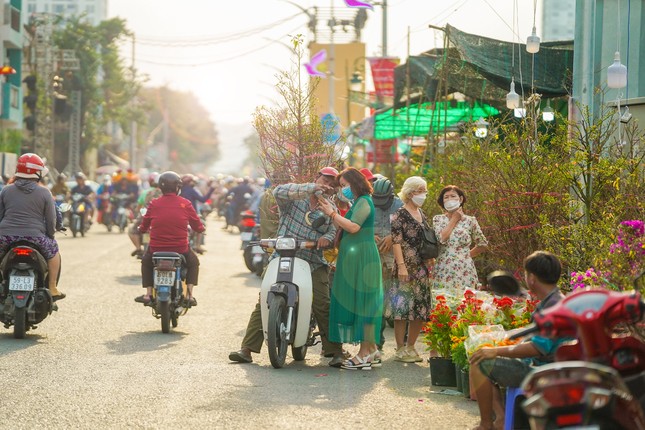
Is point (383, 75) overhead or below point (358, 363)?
overhead

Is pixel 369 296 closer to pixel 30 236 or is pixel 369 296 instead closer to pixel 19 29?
pixel 30 236

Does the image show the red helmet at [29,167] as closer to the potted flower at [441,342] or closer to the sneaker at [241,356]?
the sneaker at [241,356]

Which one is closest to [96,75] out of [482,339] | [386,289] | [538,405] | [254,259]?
[254,259]

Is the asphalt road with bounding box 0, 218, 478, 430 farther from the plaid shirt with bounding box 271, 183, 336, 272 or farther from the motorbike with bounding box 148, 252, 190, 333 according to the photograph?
the plaid shirt with bounding box 271, 183, 336, 272

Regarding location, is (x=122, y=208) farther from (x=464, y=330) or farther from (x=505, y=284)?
(x=505, y=284)

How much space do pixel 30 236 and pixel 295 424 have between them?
16.6 feet

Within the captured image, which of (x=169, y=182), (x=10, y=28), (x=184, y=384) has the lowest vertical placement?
(x=184, y=384)

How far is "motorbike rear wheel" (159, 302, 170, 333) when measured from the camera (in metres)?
12.5

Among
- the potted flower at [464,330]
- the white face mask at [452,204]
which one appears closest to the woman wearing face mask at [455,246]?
the white face mask at [452,204]

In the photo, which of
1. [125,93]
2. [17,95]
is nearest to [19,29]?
[17,95]

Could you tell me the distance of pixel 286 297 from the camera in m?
10.1

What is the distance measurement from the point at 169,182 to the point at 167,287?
4.16 feet

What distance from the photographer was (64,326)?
12930mm

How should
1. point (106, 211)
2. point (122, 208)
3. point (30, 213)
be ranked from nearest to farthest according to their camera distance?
point (30, 213)
point (122, 208)
point (106, 211)
